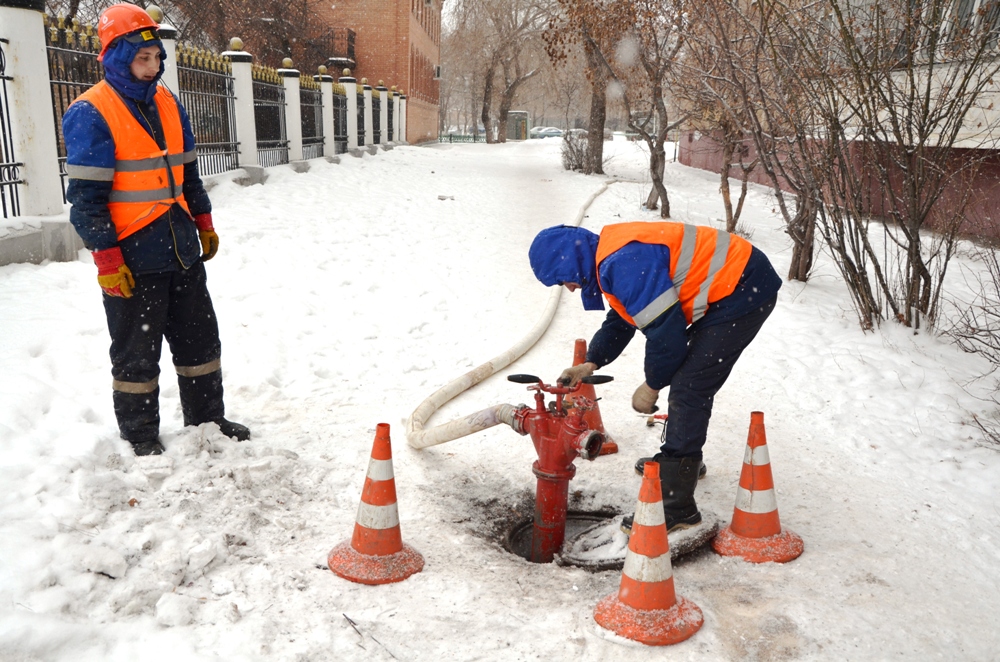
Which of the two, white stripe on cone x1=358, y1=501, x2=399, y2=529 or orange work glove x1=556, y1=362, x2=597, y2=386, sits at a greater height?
orange work glove x1=556, y1=362, x2=597, y2=386

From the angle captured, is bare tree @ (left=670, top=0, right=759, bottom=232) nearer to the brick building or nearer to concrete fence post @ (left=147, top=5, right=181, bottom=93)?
concrete fence post @ (left=147, top=5, right=181, bottom=93)

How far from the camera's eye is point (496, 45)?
3597cm

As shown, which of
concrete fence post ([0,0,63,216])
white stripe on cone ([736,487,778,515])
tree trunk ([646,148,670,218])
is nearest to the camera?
white stripe on cone ([736,487,778,515])

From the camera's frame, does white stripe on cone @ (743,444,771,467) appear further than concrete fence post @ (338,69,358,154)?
No

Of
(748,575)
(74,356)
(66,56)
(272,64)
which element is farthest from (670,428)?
(272,64)

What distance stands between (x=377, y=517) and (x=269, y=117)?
11146mm

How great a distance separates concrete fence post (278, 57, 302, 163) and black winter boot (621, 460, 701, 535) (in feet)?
38.1

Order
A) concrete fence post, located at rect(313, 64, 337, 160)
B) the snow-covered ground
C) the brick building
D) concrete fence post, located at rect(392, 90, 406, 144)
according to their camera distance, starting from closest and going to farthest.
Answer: the snow-covered ground → concrete fence post, located at rect(313, 64, 337, 160) → concrete fence post, located at rect(392, 90, 406, 144) → the brick building

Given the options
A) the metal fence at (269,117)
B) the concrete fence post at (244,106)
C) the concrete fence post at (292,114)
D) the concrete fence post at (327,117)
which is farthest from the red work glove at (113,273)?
the concrete fence post at (327,117)

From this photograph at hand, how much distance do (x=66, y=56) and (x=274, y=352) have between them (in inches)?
158

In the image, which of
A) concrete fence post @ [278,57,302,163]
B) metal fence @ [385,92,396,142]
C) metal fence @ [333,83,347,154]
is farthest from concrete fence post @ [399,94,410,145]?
concrete fence post @ [278,57,302,163]

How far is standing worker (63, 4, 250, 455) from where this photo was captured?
331cm

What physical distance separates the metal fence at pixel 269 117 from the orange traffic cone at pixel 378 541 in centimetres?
986

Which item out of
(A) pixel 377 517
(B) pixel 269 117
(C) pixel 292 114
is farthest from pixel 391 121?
(A) pixel 377 517
